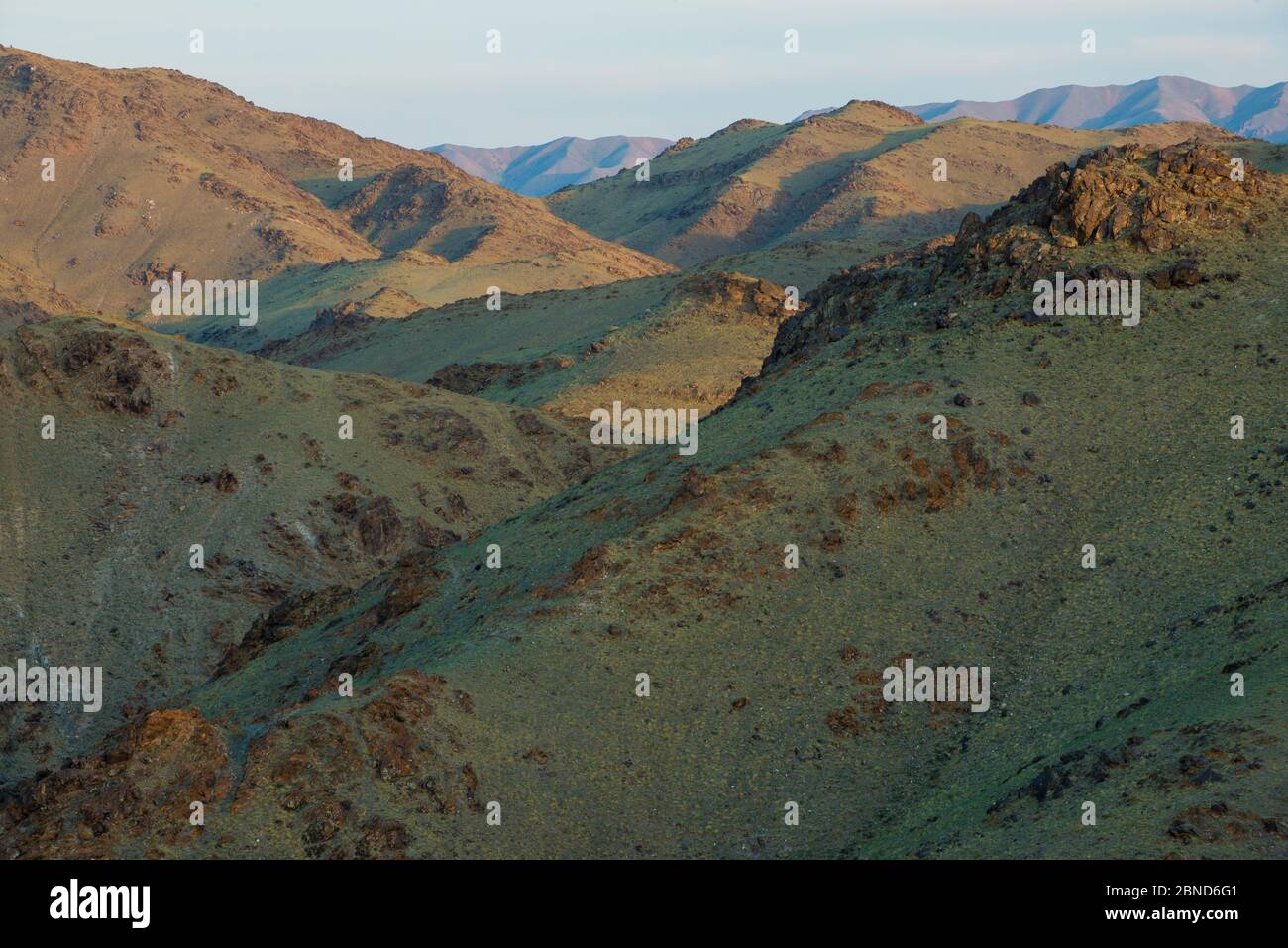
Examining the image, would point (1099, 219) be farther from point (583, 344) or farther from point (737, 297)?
point (583, 344)

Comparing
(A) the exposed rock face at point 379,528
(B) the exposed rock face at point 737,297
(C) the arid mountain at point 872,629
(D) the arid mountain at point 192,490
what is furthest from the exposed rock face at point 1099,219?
(B) the exposed rock face at point 737,297

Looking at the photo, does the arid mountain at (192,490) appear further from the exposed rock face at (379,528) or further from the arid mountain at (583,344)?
the arid mountain at (583,344)

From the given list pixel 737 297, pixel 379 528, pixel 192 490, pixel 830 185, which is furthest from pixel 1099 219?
pixel 830 185

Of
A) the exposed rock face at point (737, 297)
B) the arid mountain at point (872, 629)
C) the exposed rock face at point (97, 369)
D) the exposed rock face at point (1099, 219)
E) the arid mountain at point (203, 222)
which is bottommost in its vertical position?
the arid mountain at point (872, 629)

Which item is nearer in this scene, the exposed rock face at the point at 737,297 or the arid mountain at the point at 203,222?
the exposed rock face at the point at 737,297

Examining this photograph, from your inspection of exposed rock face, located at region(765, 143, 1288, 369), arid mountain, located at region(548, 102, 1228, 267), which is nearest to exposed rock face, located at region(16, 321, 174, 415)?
exposed rock face, located at region(765, 143, 1288, 369)

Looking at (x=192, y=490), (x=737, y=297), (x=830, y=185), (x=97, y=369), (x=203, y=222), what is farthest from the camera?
(x=830, y=185)

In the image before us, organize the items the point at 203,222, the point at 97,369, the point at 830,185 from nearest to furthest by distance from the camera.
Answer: the point at 97,369 → the point at 203,222 → the point at 830,185

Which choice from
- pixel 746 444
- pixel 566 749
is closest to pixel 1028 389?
pixel 746 444
